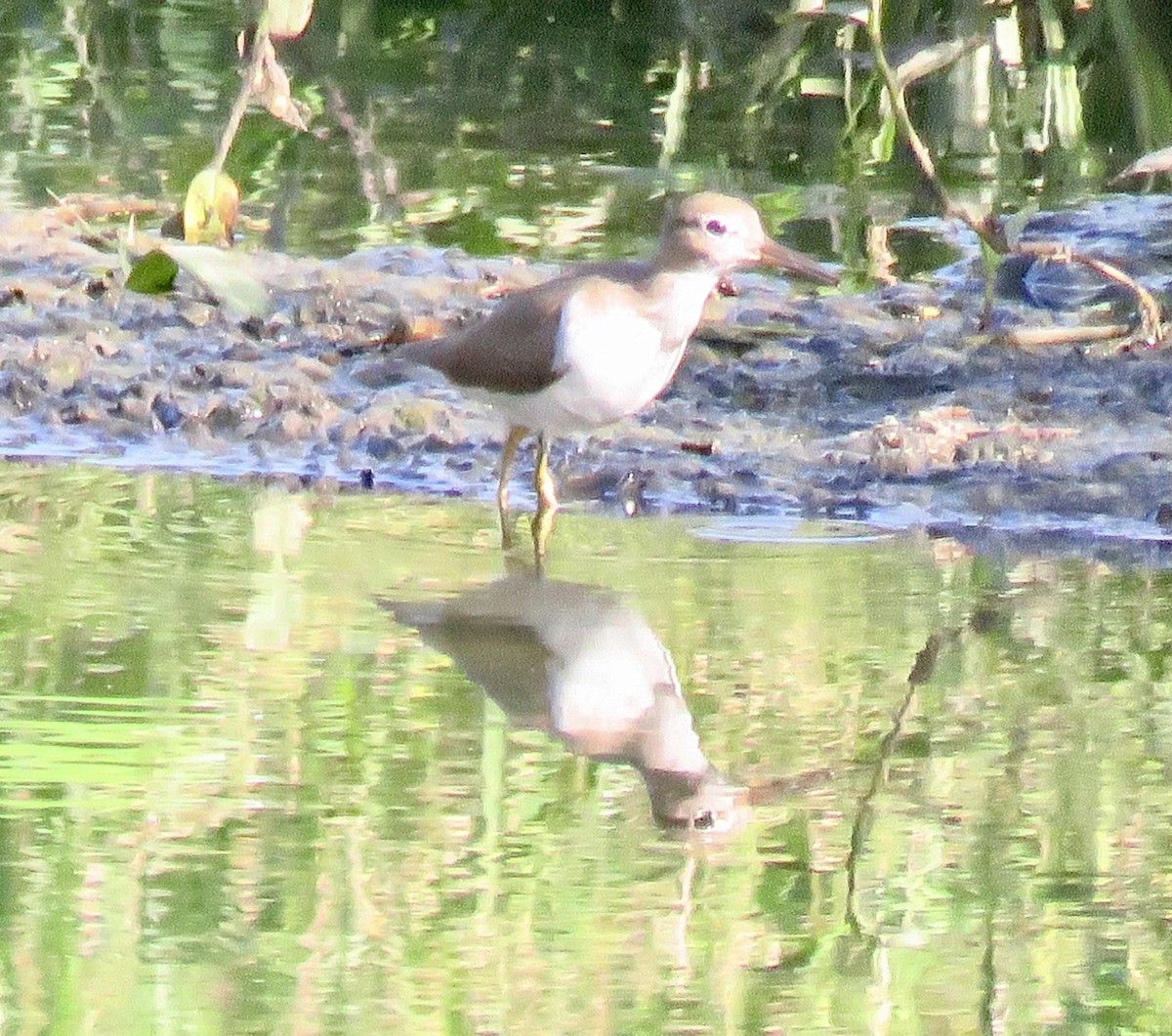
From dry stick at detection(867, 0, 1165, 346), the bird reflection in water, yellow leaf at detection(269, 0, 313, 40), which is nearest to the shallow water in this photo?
the bird reflection in water

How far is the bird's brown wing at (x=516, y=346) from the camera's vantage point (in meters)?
5.71

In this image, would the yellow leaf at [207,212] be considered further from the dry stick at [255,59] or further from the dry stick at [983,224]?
the dry stick at [983,224]

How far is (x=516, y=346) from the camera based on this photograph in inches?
228

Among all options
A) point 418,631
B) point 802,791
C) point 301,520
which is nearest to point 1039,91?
point 301,520

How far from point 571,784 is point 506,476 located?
215 cm

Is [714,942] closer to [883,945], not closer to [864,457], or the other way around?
[883,945]

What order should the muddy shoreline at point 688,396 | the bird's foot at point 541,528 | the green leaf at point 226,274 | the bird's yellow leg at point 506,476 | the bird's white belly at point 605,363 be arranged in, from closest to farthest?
the bird's foot at point 541,528
the bird's yellow leg at point 506,476
the bird's white belly at point 605,363
the muddy shoreline at point 688,396
the green leaf at point 226,274

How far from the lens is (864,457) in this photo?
5930 millimetres

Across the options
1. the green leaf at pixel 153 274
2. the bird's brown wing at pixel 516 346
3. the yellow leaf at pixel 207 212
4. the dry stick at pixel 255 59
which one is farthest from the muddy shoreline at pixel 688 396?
the dry stick at pixel 255 59

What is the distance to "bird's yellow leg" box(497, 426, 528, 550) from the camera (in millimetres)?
5504

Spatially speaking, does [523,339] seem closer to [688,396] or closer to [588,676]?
[688,396]

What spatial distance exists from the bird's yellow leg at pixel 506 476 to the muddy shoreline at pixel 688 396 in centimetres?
9

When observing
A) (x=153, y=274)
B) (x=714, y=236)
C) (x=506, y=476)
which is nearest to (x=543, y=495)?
(x=506, y=476)

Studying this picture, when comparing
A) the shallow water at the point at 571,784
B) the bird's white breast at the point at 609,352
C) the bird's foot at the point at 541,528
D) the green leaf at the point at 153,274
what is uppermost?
the green leaf at the point at 153,274
